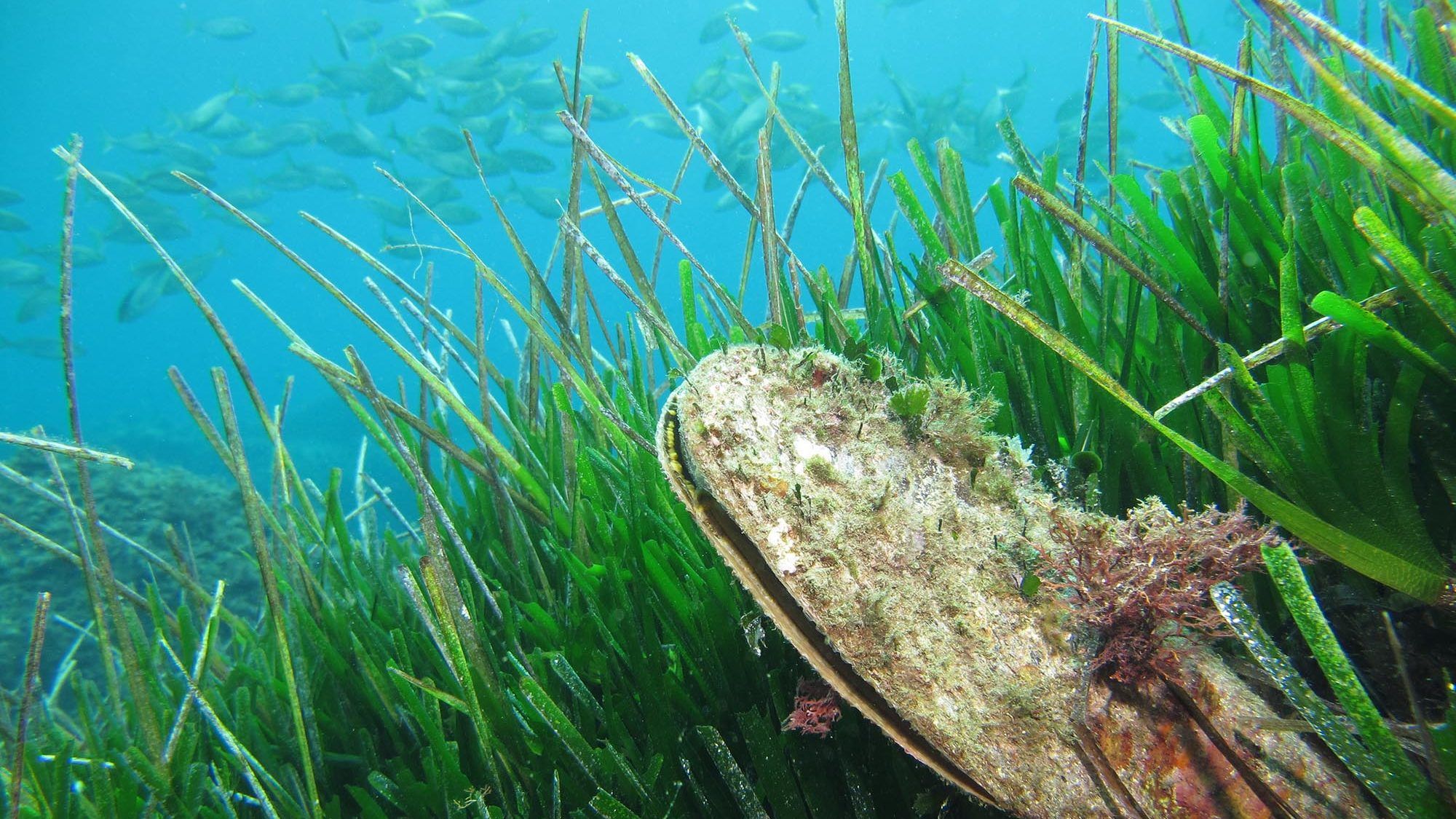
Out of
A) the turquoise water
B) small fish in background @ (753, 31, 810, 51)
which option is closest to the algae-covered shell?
small fish in background @ (753, 31, 810, 51)

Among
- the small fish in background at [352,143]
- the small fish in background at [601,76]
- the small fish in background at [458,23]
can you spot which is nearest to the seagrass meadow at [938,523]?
the small fish in background at [601,76]

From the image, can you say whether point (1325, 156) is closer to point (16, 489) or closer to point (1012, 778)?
point (1012, 778)

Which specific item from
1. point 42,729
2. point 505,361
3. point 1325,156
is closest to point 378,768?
point 42,729

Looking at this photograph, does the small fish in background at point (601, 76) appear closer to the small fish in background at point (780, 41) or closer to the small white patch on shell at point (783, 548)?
the small fish in background at point (780, 41)

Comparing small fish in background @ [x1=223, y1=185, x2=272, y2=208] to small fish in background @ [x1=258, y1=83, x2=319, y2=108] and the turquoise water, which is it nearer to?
small fish in background @ [x1=258, y1=83, x2=319, y2=108]

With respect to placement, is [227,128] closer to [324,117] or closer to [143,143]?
[143,143]
